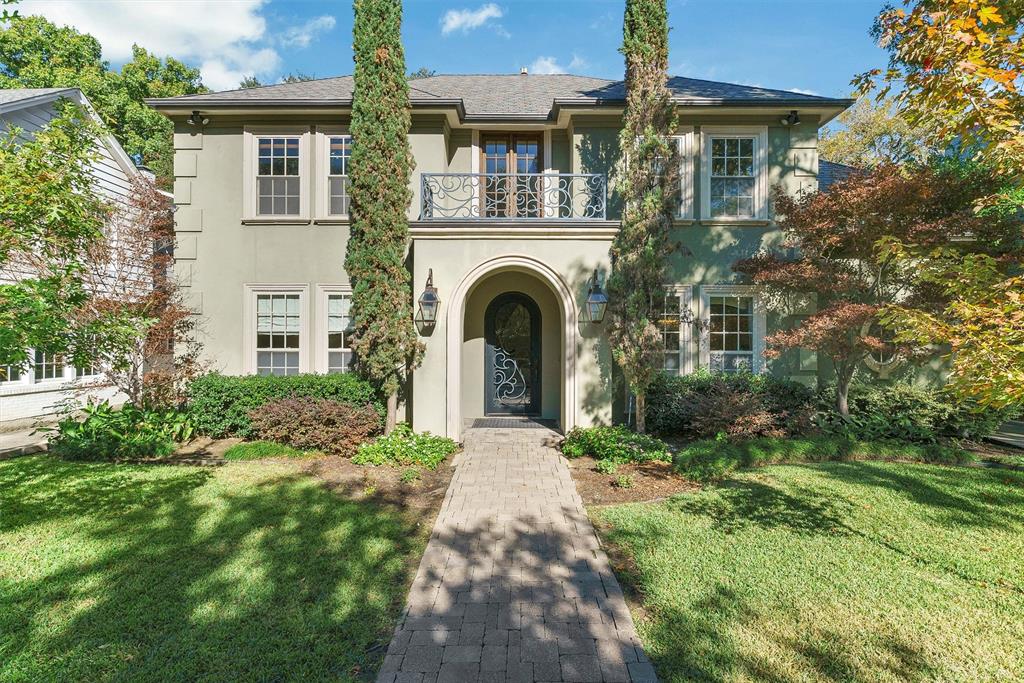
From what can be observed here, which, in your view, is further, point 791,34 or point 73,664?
point 791,34

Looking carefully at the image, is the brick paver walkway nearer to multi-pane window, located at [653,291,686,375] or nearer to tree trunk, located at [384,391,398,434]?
tree trunk, located at [384,391,398,434]

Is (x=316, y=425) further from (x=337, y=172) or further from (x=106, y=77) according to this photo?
(x=106, y=77)

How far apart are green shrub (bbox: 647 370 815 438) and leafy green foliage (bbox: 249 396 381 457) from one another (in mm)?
5543

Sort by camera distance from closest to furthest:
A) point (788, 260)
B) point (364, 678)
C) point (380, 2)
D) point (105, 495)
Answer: point (364, 678) → point (105, 495) → point (380, 2) → point (788, 260)

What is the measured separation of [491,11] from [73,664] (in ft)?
45.6

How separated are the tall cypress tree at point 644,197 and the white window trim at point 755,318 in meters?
2.55

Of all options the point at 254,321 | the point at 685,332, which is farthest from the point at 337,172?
the point at 685,332

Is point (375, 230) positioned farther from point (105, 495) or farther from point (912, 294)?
point (912, 294)

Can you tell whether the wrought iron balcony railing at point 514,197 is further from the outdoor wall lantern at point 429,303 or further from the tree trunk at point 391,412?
the tree trunk at point 391,412

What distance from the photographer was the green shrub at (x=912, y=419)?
28.4ft

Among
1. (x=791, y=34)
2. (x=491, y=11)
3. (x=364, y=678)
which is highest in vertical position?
(x=491, y=11)

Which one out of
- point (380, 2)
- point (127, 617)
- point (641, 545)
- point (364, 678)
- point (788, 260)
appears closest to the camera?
point (364, 678)

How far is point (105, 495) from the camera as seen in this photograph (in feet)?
19.2

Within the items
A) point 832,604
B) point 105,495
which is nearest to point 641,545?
point 832,604
